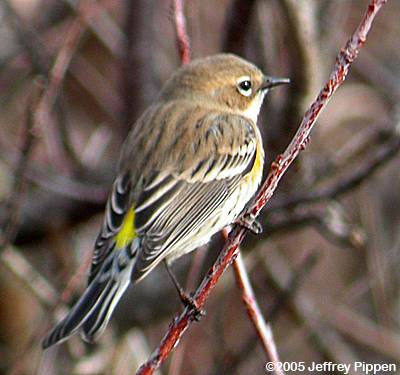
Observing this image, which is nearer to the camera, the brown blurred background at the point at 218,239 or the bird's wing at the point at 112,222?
the bird's wing at the point at 112,222

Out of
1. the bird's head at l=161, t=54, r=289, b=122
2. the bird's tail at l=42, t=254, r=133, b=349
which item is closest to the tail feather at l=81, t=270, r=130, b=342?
the bird's tail at l=42, t=254, r=133, b=349

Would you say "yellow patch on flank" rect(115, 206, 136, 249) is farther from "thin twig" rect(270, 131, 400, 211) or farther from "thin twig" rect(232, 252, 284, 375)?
"thin twig" rect(270, 131, 400, 211)

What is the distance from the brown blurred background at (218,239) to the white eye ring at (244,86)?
33 cm

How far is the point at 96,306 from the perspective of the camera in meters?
→ 3.46

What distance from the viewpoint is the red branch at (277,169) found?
2.64 metres

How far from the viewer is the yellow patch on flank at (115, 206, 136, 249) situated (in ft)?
12.7

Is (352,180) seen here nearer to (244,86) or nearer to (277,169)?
(244,86)

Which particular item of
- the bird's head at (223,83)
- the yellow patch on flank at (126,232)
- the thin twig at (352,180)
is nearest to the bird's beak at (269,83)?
Result: the bird's head at (223,83)

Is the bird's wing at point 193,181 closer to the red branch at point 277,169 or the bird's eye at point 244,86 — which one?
the bird's eye at point 244,86

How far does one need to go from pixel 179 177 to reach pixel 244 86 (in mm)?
748

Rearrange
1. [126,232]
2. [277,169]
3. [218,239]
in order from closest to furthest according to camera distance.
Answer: [277,169], [126,232], [218,239]

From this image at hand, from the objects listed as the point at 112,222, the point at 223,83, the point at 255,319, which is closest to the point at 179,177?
the point at 112,222

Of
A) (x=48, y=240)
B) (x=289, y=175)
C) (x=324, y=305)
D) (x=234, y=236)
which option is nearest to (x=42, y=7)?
(x=48, y=240)

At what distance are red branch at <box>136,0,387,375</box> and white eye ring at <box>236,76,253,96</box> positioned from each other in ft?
5.89
